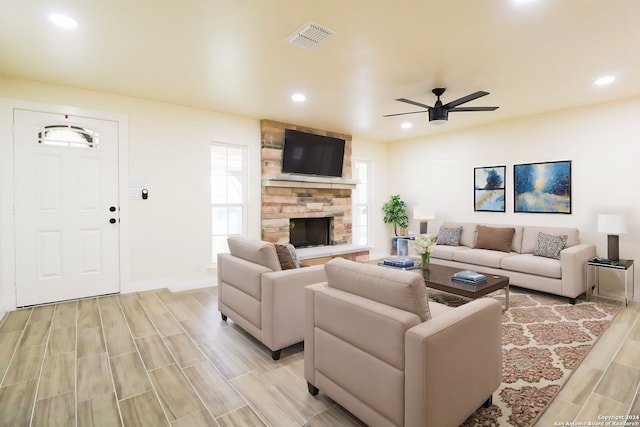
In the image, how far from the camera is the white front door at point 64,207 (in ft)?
11.9

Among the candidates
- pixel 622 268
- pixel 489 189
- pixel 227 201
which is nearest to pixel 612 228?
pixel 622 268

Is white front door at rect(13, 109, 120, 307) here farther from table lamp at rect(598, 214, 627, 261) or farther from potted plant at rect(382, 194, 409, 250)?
table lamp at rect(598, 214, 627, 261)

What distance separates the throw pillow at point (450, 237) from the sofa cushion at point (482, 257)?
17.4 inches

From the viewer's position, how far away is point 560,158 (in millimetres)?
4758

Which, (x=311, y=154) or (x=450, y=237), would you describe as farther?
(x=311, y=154)

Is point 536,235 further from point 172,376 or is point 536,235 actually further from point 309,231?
point 172,376

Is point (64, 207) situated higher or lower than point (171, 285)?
higher

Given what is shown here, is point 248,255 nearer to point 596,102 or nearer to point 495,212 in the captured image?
point 495,212

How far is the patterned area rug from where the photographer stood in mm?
1979

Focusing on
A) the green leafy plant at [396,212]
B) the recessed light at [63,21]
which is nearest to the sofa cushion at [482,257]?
the green leafy plant at [396,212]

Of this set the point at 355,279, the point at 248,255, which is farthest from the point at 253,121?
the point at 355,279

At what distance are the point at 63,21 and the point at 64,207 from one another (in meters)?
2.23

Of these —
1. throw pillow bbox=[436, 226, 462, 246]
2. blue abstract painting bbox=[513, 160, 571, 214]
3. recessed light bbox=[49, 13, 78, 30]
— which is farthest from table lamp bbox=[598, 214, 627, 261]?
recessed light bbox=[49, 13, 78, 30]

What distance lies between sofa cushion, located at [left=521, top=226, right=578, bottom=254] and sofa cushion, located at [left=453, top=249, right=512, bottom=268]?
27cm
